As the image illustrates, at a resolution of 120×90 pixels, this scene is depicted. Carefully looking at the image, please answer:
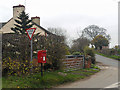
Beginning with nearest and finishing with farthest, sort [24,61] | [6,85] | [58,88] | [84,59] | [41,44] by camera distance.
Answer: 1. [6,85]
2. [58,88]
3. [24,61]
4. [41,44]
5. [84,59]

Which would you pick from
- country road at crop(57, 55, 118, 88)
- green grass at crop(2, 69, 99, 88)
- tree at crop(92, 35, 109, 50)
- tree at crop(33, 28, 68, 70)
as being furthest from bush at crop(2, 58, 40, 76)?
tree at crop(92, 35, 109, 50)

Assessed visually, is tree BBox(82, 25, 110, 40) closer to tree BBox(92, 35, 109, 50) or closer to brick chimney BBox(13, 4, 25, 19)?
tree BBox(92, 35, 109, 50)

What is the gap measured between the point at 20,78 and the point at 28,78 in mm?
419

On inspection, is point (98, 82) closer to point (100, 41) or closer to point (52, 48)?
point (52, 48)

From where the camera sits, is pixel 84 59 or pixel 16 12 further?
pixel 16 12

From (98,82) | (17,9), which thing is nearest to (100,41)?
(17,9)

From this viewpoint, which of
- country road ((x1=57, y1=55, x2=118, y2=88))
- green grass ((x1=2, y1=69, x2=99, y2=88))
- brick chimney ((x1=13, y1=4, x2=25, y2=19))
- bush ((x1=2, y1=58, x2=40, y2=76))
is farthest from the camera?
brick chimney ((x1=13, y1=4, x2=25, y2=19))

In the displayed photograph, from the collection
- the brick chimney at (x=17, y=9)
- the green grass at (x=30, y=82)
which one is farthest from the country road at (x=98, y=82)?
the brick chimney at (x=17, y=9)

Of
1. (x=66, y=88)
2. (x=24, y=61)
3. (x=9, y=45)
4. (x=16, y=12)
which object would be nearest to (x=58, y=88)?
(x=66, y=88)

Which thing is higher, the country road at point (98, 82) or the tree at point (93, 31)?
the tree at point (93, 31)

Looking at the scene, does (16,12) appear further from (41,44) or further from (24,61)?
(24,61)

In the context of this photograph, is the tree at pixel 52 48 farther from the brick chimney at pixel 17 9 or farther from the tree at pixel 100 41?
the tree at pixel 100 41

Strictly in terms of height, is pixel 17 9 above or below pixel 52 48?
above

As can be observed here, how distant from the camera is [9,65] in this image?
7.09 metres
